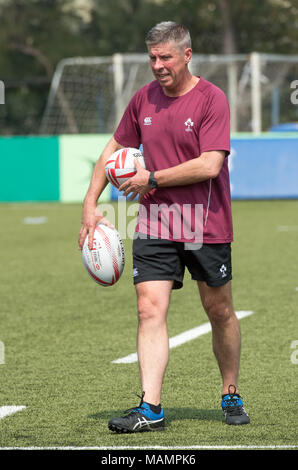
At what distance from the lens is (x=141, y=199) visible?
224 inches

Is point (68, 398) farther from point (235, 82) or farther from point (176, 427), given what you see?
point (235, 82)

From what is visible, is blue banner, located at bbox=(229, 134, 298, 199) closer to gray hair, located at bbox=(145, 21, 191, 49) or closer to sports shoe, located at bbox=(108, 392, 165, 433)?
gray hair, located at bbox=(145, 21, 191, 49)

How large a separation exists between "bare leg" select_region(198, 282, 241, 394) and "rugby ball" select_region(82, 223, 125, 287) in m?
0.51

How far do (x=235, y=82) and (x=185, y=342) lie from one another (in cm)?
2236

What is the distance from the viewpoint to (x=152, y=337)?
5.53m

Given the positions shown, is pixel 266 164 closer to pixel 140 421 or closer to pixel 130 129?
pixel 130 129

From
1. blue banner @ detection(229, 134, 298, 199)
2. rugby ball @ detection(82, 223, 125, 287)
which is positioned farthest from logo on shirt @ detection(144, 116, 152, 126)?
blue banner @ detection(229, 134, 298, 199)

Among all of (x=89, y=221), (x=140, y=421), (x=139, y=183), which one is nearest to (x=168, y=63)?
(x=139, y=183)

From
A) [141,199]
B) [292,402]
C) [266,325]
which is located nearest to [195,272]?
[141,199]

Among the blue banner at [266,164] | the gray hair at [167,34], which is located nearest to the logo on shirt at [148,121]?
the gray hair at [167,34]

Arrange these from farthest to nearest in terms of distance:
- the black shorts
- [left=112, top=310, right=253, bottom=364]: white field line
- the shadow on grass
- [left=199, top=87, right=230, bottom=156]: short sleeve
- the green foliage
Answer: the green foliage, [left=112, top=310, right=253, bottom=364]: white field line, the shadow on grass, the black shorts, [left=199, top=87, right=230, bottom=156]: short sleeve

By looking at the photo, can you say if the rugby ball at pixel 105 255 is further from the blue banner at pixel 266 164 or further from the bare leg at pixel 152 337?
the blue banner at pixel 266 164

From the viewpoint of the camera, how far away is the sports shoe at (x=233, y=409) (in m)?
5.50

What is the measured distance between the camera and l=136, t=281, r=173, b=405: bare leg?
17.9 ft
